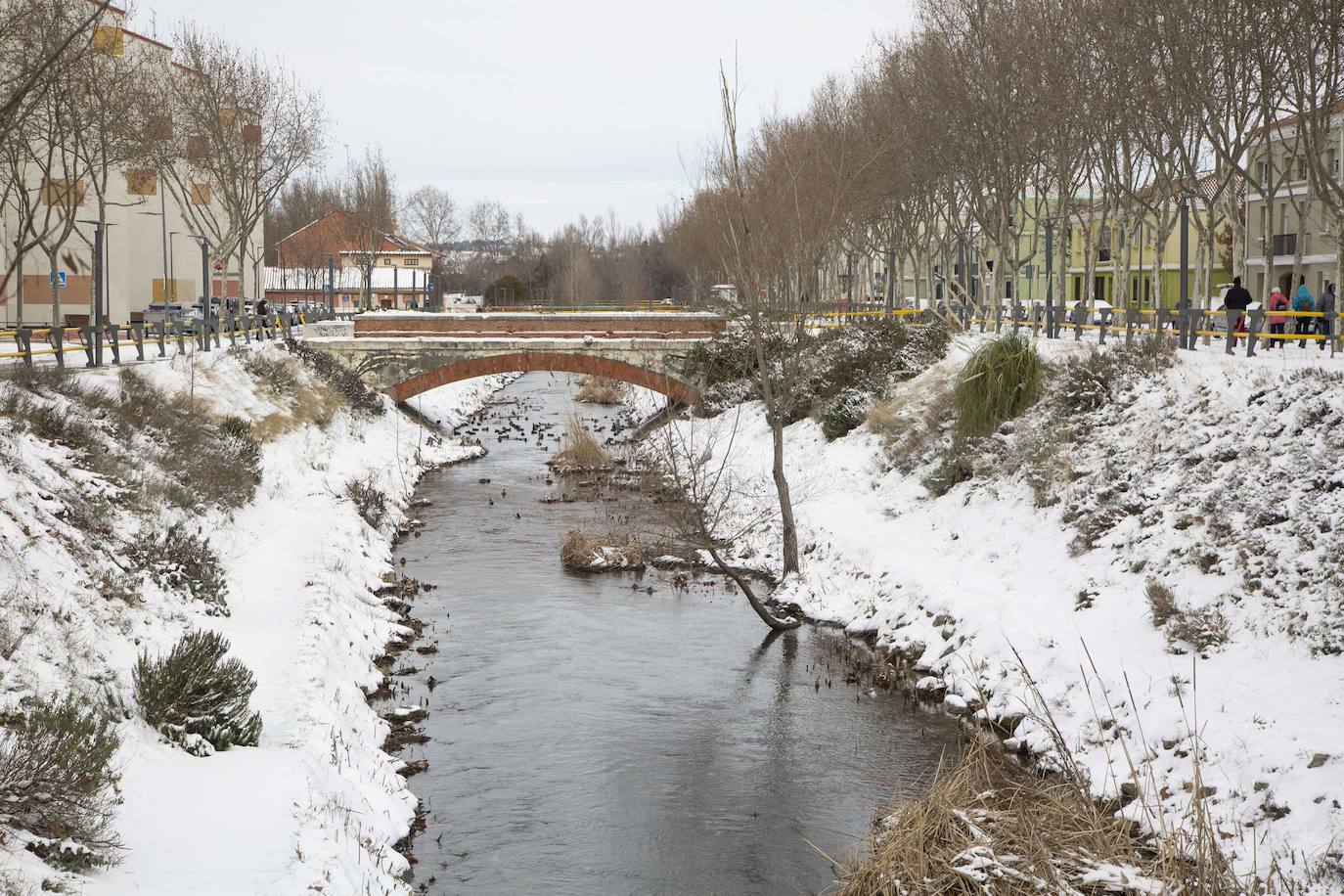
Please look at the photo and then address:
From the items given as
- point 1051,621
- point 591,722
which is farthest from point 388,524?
point 1051,621

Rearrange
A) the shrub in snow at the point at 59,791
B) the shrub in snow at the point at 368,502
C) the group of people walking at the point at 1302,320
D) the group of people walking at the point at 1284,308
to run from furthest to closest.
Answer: the shrub in snow at the point at 368,502 → the group of people walking at the point at 1284,308 → the group of people walking at the point at 1302,320 → the shrub in snow at the point at 59,791

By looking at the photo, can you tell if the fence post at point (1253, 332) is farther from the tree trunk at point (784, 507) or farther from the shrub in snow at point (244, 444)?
the shrub in snow at point (244, 444)

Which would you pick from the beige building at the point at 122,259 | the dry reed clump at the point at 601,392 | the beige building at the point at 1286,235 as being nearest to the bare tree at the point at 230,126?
the beige building at the point at 122,259

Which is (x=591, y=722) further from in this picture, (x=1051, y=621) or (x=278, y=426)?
(x=278, y=426)

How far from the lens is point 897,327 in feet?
113

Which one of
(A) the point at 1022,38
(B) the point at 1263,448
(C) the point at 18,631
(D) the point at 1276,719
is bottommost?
(D) the point at 1276,719

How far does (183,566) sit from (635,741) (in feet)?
21.2

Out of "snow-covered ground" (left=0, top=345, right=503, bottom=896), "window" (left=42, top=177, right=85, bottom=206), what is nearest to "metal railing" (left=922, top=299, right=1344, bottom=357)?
"snow-covered ground" (left=0, top=345, right=503, bottom=896)

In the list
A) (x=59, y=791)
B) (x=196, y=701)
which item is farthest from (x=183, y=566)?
(x=59, y=791)

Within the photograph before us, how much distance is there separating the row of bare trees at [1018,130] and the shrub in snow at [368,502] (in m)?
6.74

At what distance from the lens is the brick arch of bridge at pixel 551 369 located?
4309cm

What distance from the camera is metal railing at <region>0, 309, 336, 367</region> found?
86.5 ft

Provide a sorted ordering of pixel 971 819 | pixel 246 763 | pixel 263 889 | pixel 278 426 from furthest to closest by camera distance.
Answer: pixel 278 426, pixel 246 763, pixel 971 819, pixel 263 889

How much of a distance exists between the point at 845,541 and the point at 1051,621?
6.93 meters
